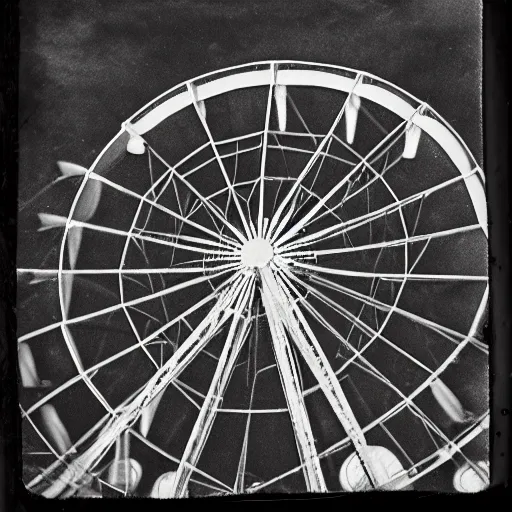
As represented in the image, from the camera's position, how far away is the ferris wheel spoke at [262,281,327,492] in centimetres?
89

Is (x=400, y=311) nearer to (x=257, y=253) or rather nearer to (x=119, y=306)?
(x=257, y=253)

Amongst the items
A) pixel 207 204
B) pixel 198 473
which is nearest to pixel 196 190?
pixel 207 204

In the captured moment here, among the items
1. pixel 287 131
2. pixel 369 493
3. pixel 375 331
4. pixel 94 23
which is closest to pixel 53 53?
pixel 94 23

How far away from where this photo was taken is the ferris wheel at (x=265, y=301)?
0.89 metres

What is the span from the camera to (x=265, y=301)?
2.91ft

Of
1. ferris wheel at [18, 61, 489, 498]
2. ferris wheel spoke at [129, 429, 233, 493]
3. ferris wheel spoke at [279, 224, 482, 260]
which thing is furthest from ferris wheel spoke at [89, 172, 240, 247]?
ferris wheel spoke at [129, 429, 233, 493]

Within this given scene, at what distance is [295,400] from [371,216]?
0.25 m

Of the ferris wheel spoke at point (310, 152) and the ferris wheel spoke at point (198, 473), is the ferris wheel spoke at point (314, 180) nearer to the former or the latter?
the ferris wheel spoke at point (310, 152)

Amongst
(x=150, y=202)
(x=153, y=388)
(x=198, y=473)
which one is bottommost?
(x=198, y=473)

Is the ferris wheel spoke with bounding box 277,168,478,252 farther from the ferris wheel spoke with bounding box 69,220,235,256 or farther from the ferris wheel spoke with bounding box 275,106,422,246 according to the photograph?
the ferris wheel spoke with bounding box 69,220,235,256

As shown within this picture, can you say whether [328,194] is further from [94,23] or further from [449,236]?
[94,23]

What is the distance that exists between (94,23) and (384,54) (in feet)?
1.23

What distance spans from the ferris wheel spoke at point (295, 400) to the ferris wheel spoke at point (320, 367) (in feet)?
0.04

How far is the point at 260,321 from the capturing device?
89 centimetres
